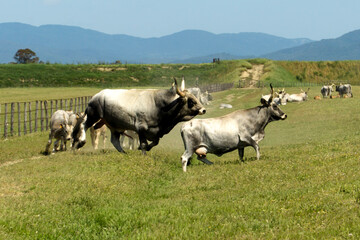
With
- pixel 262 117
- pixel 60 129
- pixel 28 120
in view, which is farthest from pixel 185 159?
pixel 28 120

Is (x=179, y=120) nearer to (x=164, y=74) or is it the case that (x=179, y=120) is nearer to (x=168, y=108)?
(x=168, y=108)

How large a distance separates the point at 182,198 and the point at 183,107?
23.7ft

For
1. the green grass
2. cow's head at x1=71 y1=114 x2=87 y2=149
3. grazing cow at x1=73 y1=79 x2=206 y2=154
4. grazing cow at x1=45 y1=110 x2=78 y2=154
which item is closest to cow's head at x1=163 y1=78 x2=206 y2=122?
grazing cow at x1=73 y1=79 x2=206 y2=154

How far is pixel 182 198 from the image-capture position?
39.8ft

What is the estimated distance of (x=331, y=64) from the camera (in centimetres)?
12825

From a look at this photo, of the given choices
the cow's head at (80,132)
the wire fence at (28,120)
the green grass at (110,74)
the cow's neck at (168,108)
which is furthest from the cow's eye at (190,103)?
the green grass at (110,74)

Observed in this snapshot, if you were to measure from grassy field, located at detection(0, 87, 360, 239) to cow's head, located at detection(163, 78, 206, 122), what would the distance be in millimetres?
1644

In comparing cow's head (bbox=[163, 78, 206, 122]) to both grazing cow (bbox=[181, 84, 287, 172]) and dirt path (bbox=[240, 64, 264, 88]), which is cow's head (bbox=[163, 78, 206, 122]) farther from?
dirt path (bbox=[240, 64, 264, 88])

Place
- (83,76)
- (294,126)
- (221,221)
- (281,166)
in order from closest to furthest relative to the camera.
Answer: (221,221) → (281,166) → (294,126) → (83,76)

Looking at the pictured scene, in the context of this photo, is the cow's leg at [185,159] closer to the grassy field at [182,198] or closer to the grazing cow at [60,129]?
the grassy field at [182,198]

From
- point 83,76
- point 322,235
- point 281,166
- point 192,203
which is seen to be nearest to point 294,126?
point 281,166

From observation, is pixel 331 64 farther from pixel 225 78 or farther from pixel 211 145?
pixel 211 145

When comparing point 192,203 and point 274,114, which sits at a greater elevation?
point 274,114

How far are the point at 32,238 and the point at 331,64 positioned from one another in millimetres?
126626
